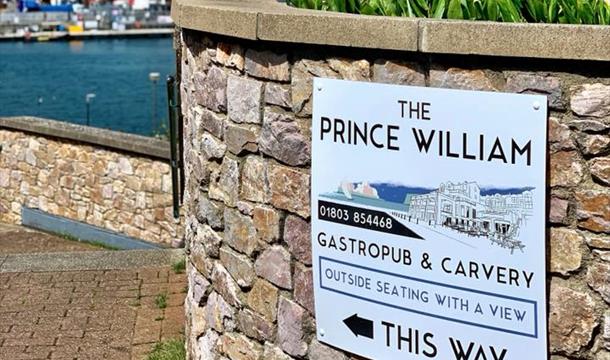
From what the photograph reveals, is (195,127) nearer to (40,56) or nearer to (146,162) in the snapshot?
(146,162)

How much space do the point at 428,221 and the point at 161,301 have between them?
143 inches

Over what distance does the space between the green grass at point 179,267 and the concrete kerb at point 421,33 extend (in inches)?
144

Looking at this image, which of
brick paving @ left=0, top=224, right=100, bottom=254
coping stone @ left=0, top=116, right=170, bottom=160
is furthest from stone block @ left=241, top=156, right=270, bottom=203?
brick paving @ left=0, top=224, right=100, bottom=254

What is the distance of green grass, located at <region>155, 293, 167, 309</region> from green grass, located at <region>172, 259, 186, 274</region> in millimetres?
654

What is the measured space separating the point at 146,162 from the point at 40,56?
71278 mm

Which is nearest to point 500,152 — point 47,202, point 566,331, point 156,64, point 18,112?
point 566,331

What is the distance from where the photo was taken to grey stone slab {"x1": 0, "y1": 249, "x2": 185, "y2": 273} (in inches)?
318

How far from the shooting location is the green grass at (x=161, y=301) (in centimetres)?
704

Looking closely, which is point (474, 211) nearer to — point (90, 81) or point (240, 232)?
point (240, 232)

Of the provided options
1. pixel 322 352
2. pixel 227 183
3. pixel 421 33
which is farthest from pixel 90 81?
pixel 421 33

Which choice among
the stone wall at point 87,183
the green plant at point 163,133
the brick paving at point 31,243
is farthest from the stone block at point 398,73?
the green plant at point 163,133

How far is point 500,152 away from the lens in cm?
357

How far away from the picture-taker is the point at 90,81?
188ft

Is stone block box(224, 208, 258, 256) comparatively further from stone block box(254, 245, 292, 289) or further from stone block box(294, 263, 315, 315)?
stone block box(294, 263, 315, 315)
